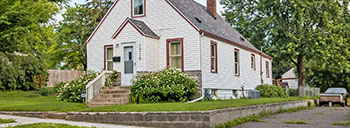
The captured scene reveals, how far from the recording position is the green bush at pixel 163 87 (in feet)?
52.4

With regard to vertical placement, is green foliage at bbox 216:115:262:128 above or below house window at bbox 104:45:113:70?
below

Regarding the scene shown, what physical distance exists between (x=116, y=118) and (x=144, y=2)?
9.50 meters

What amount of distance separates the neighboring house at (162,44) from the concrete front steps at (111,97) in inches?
41.1

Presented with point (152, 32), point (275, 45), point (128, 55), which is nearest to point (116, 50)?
point (128, 55)

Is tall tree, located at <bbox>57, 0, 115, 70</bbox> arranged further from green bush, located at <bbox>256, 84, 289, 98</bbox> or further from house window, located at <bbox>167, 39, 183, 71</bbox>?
green bush, located at <bbox>256, 84, 289, 98</bbox>

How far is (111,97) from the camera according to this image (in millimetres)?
16609

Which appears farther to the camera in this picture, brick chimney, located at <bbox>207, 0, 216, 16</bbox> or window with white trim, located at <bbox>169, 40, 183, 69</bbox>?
brick chimney, located at <bbox>207, 0, 216, 16</bbox>

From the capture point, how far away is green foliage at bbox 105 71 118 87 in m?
18.3

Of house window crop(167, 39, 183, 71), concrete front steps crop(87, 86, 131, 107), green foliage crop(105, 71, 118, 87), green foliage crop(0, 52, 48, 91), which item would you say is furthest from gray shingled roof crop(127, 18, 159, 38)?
green foliage crop(0, 52, 48, 91)

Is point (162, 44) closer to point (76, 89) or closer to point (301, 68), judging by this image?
point (76, 89)

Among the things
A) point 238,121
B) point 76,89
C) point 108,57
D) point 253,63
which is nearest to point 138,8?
point 108,57

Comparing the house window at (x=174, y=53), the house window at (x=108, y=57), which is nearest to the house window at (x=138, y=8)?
the house window at (x=108, y=57)

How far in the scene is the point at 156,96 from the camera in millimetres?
16109

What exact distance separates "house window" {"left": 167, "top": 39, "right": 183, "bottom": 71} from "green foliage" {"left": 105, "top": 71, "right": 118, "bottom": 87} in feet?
9.73
